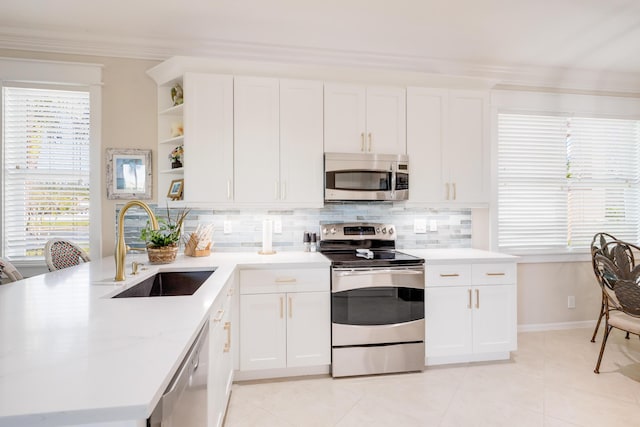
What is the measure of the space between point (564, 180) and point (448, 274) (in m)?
1.94

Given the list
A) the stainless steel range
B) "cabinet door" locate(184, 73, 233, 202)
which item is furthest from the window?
"cabinet door" locate(184, 73, 233, 202)

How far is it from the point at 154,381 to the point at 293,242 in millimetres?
2335

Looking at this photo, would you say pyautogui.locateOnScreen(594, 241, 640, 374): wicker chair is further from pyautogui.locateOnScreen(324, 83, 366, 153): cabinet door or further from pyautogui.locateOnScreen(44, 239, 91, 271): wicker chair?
pyautogui.locateOnScreen(44, 239, 91, 271): wicker chair

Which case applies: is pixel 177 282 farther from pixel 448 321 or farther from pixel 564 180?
pixel 564 180

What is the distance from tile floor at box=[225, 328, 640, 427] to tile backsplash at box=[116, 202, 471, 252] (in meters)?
1.11

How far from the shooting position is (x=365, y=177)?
2.86 meters

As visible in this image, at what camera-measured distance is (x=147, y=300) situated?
138cm

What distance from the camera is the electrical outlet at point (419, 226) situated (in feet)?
10.6

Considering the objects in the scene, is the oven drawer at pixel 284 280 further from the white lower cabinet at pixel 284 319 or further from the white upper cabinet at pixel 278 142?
the white upper cabinet at pixel 278 142

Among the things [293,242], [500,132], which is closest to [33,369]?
[293,242]

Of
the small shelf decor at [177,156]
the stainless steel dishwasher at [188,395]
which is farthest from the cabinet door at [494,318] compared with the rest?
the small shelf decor at [177,156]

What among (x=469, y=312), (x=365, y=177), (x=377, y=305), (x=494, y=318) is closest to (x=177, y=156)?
(x=365, y=177)

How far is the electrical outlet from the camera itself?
10.6 feet

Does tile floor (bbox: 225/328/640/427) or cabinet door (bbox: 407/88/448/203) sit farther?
cabinet door (bbox: 407/88/448/203)
